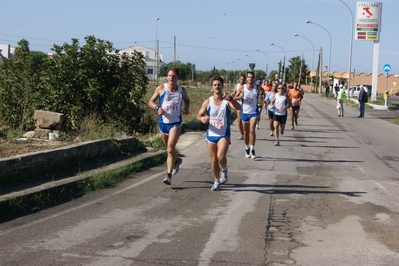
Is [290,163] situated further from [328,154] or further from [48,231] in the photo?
[48,231]

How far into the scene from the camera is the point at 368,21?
4762cm

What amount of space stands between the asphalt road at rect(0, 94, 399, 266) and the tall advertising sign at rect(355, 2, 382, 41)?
1432 inches

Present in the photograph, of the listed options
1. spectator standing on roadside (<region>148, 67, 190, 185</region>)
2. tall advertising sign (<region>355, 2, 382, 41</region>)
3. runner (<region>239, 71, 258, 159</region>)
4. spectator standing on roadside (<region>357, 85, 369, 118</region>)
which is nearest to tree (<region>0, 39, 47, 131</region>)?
runner (<region>239, 71, 258, 159</region>)

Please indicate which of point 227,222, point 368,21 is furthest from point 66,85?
point 368,21

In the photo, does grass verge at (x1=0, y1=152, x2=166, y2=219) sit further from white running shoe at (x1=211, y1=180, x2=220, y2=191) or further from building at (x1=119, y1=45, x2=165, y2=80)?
building at (x1=119, y1=45, x2=165, y2=80)

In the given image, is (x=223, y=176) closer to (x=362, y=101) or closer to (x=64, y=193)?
(x=64, y=193)

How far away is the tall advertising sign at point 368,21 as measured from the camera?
46938 millimetres

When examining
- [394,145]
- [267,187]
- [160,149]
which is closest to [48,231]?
[267,187]

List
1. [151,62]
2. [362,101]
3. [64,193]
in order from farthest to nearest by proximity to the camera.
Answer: [151,62]
[362,101]
[64,193]

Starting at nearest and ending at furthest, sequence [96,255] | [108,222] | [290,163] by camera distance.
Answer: [96,255]
[108,222]
[290,163]

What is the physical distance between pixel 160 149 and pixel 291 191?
4.60 meters

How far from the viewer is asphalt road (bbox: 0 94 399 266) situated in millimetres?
6016

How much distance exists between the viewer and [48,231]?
682cm

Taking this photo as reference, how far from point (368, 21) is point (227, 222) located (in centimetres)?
4356
